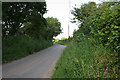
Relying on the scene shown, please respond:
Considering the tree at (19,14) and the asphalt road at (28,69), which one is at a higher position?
the tree at (19,14)

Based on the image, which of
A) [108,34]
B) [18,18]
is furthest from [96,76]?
[18,18]

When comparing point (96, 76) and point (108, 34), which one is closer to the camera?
point (96, 76)

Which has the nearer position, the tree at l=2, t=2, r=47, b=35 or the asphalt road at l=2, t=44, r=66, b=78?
the asphalt road at l=2, t=44, r=66, b=78

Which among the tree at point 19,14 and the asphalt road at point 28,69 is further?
the tree at point 19,14

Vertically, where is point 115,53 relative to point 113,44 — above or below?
below

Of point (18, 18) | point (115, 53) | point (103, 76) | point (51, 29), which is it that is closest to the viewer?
point (103, 76)

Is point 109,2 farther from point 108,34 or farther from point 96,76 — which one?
point 96,76

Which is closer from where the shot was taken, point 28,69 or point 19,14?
point 28,69

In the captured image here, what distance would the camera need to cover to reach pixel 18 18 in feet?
53.7

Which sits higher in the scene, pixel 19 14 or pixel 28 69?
pixel 19 14

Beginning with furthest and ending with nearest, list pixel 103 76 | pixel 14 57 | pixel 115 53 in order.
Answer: pixel 14 57
pixel 115 53
pixel 103 76

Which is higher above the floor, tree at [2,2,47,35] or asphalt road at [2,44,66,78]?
tree at [2,2,47,35]

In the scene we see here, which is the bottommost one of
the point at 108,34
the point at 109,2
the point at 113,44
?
the point at 113,44

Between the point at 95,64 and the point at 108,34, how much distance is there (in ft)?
3.89
